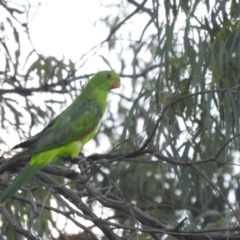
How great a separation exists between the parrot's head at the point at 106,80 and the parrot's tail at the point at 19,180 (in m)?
1.05

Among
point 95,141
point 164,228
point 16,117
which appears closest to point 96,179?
point 95,141

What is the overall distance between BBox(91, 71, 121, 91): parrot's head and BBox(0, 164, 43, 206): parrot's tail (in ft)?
3.46

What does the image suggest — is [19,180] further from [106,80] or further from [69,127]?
[106,80]

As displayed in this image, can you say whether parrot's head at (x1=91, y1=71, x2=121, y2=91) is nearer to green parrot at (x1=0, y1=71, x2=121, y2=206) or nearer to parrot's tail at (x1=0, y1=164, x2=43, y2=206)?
Result: green parrot at (x1=0, y1=71, x2=121, y2=206)

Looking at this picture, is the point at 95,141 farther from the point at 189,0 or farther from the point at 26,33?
the point at 189,0

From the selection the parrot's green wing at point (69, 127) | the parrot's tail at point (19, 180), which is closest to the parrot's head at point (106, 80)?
the parrot's green wing at point (69, 127)

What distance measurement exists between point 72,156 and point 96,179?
119 inches

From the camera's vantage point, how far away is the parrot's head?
4402 millimetres

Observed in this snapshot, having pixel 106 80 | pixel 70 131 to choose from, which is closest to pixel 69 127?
pixel 70 131

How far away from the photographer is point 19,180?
10.7 feet

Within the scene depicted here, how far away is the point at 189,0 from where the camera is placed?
4.43m

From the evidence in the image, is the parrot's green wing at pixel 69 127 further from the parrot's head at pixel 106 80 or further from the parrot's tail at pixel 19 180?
the parrot's head at pixel 106 80

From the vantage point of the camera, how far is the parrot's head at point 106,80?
440 cm

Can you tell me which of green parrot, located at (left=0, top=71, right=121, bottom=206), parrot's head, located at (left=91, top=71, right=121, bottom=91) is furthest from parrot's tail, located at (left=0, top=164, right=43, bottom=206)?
parrot's head, located at (left=91, top=71, right=121, bottom=91)
